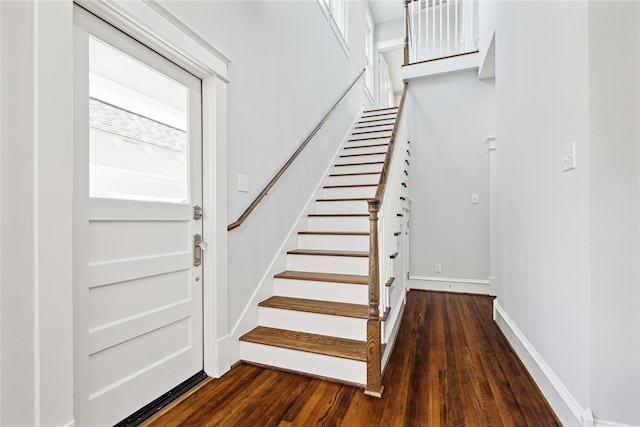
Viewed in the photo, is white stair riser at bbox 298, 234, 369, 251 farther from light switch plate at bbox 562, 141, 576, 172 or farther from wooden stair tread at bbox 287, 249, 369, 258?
light switch plate at bbox 562, 141, 576, 172

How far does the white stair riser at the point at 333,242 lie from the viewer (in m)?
2.79

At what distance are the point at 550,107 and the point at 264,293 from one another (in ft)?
7.23

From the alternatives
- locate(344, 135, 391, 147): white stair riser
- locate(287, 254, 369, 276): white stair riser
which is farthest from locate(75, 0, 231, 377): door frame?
locate(344, 135, 391, 147): white stair riser

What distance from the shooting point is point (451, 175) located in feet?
14.0

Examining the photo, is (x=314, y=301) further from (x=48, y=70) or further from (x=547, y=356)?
(x=48, y=70)

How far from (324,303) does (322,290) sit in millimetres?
122

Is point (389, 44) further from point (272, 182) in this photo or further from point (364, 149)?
point (272, 182)

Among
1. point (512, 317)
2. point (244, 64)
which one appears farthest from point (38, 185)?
point (512, 317)

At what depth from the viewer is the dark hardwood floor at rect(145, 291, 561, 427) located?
1.54 m

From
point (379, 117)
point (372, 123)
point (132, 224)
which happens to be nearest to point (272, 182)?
point (132, 224)

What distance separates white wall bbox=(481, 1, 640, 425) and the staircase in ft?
3.18

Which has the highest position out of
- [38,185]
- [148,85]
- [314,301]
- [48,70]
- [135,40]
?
[135,40]

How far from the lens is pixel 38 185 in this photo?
1.10m

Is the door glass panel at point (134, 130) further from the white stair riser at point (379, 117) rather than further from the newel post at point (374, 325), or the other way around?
the white stair riser at point (379, 117)
